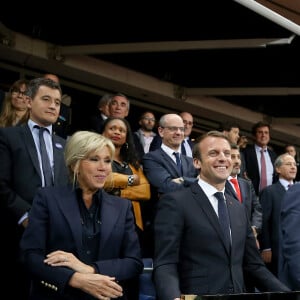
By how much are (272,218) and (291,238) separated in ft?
7.58

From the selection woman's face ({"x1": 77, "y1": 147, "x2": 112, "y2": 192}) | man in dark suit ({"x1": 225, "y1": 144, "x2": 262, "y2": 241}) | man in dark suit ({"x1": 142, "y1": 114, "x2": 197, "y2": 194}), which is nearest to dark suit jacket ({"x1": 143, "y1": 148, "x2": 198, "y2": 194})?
man in dark suit ({"x1": 142, "y1": 114, "x2": 197, "y2": 194})

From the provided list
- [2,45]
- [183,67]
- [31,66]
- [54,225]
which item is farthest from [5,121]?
[183,67]

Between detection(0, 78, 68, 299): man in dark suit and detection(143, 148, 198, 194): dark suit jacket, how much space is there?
1.19m

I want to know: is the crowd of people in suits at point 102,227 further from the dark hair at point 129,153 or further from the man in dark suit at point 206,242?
the dark hair at point 129,153

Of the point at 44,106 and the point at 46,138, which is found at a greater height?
the point at 44,106

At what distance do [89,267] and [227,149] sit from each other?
1066 mm

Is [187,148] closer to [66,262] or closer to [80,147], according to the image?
[80,147]

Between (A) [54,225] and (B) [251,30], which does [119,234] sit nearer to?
(A) [54,225]

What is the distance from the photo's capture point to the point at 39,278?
9.45 ft

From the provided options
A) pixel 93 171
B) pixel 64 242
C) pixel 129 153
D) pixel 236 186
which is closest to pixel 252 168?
pixel 236 186

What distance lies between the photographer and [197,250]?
3127mm

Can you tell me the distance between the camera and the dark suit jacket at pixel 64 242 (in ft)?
9.43

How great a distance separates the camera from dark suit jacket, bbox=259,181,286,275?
19.5 ft

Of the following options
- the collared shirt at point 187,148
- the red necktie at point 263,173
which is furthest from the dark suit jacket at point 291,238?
the red necktie at point 263,173
